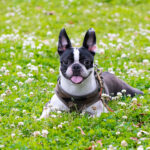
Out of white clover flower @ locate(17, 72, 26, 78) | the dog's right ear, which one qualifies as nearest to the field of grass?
white clover flower @ locate(17, 72, 26, 78)

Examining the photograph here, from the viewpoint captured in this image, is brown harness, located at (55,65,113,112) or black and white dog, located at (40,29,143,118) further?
brown harness, located at (55,65,113,112)

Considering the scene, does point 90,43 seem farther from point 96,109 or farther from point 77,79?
point 96,109

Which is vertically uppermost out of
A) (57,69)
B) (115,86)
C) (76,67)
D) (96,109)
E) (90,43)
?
(90,43)

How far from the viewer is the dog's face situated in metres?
5.91

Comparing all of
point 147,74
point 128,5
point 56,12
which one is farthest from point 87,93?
point 128,5

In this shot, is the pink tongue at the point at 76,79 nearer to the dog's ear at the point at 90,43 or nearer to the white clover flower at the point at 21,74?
the dog's ear at the point at 90,43

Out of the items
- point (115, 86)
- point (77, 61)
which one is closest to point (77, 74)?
point (77, 61)

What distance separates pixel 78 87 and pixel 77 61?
43 centimetres

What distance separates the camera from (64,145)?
531cm

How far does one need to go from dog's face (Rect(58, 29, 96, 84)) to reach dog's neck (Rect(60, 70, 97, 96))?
0.36 ft

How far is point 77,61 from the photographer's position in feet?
19.7

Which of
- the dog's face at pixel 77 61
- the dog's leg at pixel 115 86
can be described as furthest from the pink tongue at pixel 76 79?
the dog's leg at pixel 115 86

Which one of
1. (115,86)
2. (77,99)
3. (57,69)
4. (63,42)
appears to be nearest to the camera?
(77,99)

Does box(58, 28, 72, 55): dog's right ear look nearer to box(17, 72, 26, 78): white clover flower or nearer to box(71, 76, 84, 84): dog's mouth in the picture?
box(71, 76, 84, 84): dog's mouth
